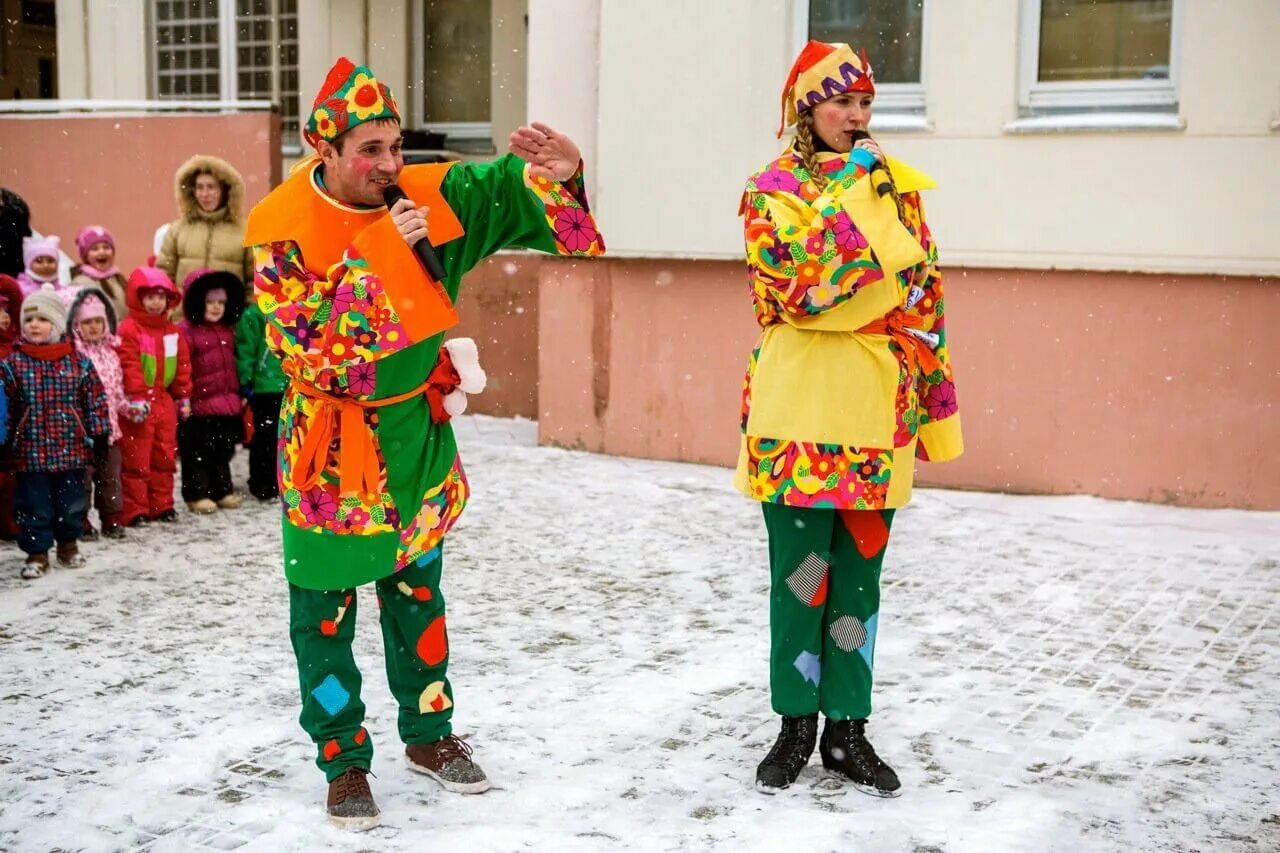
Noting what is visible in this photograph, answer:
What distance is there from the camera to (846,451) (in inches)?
154

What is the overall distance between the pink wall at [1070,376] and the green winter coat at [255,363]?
2322 mm

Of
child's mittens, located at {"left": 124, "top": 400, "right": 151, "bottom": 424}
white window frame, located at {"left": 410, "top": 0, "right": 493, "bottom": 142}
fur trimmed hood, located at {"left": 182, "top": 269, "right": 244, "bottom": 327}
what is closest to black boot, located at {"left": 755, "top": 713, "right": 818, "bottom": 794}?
child's mittens, located at {"left": 124, "top": 400, "right": 151, "bottom": 424}

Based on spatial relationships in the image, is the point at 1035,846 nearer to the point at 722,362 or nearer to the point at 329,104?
the point at 329,104

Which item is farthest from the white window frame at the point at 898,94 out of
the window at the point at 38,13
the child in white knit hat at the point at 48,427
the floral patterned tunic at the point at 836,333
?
the window at the point at 38,13

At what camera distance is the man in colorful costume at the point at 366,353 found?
352 cm

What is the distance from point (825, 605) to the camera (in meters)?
4.07

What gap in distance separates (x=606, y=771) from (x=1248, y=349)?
5.14m

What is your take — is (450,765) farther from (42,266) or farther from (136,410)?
(42,266)

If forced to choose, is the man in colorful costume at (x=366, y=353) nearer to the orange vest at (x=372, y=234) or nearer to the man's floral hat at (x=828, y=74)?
the orange vest at (x=372, y=234)

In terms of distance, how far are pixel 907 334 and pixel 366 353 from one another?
57.6 inches

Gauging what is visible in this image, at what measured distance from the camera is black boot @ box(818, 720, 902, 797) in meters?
4.00

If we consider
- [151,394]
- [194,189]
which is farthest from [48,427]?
[194,189]

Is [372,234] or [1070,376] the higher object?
[372,234]

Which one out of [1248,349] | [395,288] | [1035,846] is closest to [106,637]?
[395,288]
